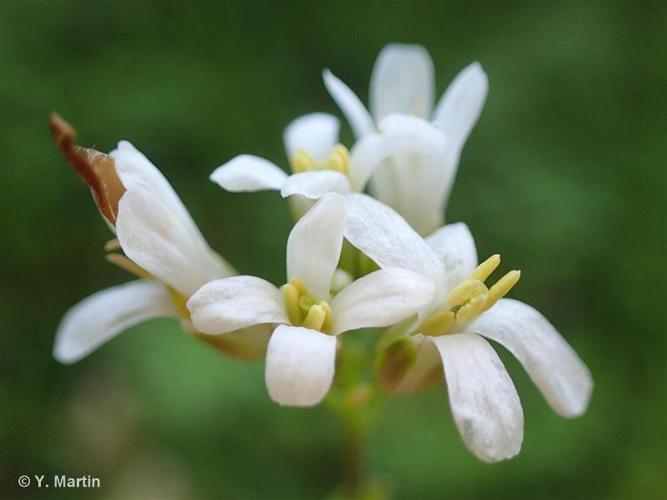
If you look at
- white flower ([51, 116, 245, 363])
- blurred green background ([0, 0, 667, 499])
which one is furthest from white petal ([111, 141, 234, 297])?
blurred green background ([0, 0, 667, 499])

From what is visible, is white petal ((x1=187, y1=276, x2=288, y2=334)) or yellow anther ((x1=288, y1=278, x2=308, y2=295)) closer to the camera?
white petal ((x1=187, y1=276, x2=288, y2=334))

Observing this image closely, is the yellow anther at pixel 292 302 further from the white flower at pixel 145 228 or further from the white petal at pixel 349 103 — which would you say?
the white petal at pixel 349 103

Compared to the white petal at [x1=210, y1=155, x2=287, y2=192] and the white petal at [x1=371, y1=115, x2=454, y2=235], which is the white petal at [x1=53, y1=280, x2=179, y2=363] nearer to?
the white petal at [x1=210, y1=155, x2=287, y2=192]

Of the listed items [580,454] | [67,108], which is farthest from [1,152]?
[580,454]

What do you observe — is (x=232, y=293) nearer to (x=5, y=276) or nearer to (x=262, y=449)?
(x=262, y=449)

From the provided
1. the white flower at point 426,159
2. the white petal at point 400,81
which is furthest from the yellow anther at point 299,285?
the white petal at point 400,81

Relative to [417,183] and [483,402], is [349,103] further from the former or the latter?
[483,402]

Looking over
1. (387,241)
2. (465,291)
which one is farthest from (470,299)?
(387,241)
